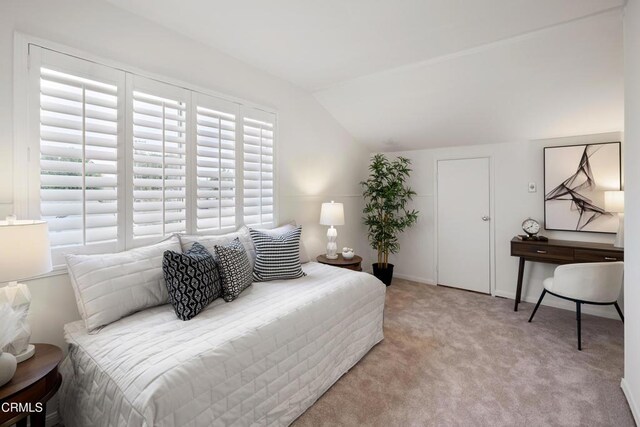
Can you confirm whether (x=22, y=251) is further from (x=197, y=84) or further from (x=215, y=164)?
→ (x=197, y=84)

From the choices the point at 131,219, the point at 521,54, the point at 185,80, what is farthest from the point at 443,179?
the point at 131,219

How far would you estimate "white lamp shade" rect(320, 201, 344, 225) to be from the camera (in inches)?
130

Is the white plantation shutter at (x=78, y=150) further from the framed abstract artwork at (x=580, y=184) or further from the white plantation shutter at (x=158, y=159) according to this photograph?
the framed abstract artwork at (x=580, y=184)

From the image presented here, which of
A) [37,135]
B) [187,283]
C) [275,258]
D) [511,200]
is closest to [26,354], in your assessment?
[187,283]

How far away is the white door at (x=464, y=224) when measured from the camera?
3824mm

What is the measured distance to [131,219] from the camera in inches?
80.3

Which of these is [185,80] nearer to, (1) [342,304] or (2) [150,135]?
(2) [150,135]

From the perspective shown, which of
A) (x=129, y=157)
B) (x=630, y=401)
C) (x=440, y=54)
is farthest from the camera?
(x=440, y=54)

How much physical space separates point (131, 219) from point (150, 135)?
0.59m

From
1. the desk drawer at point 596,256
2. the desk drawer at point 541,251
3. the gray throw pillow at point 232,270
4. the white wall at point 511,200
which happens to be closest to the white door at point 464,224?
the white wall at point 511,200

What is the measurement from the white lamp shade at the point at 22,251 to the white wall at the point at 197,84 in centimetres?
45

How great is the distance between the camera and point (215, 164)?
2.54 metres

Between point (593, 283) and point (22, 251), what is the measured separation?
3689 millimetres

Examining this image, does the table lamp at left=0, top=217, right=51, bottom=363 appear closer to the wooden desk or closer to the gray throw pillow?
the gray throw pillow
